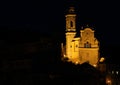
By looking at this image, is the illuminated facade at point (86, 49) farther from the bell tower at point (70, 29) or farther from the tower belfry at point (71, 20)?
the tower belfry at point (71, 20)

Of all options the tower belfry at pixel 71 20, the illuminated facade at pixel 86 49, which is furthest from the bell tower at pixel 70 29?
the illuminated facade at pixel 86 49

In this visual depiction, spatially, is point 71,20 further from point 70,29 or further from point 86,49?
point 86,49

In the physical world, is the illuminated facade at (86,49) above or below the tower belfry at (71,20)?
below

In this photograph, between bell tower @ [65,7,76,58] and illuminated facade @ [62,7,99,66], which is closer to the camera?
illuminated facade @ [62,7,99,66]

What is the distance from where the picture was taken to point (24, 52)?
35.1 metres

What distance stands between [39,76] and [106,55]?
1701 centimetres

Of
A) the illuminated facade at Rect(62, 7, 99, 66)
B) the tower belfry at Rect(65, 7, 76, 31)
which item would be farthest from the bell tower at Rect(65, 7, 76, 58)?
the illuminated facade at Rect(62, 7, 99, 66)

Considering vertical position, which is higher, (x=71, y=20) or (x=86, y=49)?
(x=71, y=20)

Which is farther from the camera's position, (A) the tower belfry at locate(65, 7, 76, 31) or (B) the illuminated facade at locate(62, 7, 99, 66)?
(A) the tower belfry at locate(65, 7, 76, 31)

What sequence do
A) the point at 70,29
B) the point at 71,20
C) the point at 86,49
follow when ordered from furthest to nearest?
the point at 71,20 → the point at 70,29 → the point at 86,49

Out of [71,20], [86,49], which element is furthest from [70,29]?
[86,49]

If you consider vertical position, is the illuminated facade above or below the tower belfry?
below

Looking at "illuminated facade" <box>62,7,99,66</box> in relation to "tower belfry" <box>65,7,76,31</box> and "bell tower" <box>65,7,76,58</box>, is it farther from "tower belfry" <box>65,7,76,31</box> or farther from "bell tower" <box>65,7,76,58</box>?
"tower belfry" <box>65,7,76,31</box>

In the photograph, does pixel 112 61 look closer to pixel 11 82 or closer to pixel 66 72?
pixel 66 72
